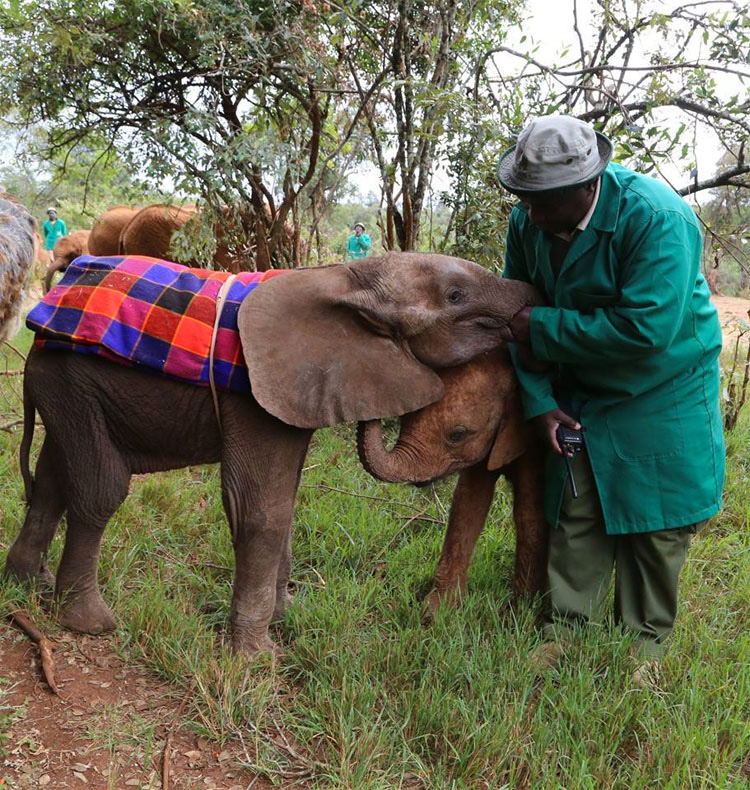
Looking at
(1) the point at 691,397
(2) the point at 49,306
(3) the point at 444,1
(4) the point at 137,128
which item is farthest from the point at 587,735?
(4) the point at 137,128

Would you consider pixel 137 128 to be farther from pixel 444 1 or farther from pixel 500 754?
pixel 500 754

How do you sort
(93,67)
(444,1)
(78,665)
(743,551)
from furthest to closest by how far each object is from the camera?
(93,67) → (444,1) → (743,551) → (78,665)

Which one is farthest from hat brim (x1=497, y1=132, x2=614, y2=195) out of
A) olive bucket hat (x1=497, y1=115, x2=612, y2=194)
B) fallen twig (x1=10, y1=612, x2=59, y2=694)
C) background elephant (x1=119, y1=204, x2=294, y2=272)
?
background elephant (x1=119, y1=204, x2=294, y2=272)

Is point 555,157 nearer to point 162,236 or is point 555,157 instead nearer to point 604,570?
point 604,570

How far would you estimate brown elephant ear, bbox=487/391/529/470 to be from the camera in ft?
9.64

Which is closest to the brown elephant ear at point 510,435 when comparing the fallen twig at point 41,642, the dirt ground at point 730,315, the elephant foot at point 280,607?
the elephant foot at point 280,607

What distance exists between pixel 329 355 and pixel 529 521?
1168mm

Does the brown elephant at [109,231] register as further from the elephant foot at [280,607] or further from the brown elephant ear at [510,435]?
the brown elephant ear at [510,435]

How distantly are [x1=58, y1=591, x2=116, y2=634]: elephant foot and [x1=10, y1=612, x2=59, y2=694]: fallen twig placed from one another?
0.12m

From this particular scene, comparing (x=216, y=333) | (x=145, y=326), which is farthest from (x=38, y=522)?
(x=216, y=333)

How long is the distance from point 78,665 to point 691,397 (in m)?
2.60

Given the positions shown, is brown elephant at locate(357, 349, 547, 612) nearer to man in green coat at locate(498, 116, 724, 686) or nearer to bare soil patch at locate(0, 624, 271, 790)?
man in green coat at locate(498, 116, 724, 686)

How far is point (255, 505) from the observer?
2857mm

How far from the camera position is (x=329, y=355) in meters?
2.75
